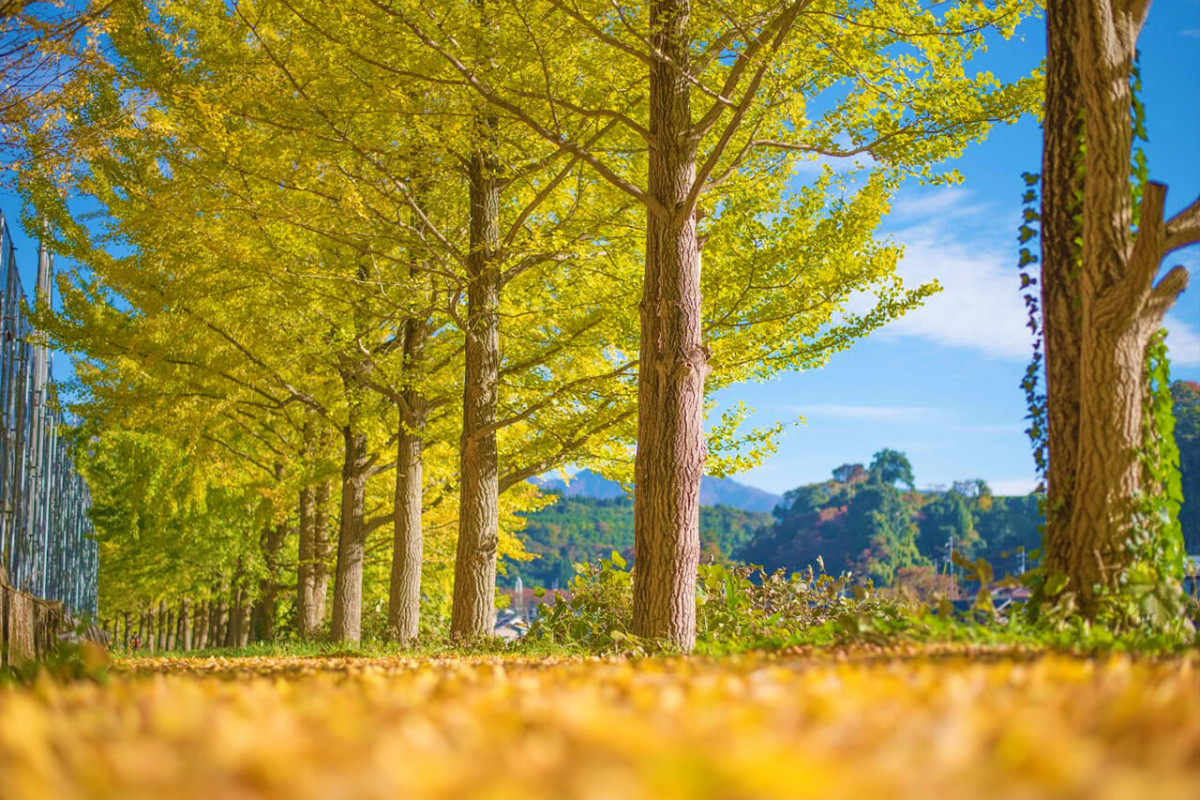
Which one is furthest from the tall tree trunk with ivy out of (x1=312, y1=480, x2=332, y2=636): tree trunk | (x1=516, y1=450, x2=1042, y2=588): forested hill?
(x1=516, y1=450, x2=1042, y2=588): forested hill

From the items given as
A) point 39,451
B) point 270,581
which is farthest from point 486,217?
point 270,581

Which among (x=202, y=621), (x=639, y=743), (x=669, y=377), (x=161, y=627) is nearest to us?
(x=639, y=743)

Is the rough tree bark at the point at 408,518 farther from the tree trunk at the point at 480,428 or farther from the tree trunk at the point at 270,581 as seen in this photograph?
the tree trunk at the point at 270,581

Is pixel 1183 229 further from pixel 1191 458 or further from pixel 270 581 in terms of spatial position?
pixel 1191 458

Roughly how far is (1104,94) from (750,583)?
6162 millimetres

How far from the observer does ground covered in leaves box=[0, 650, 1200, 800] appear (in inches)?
44.7

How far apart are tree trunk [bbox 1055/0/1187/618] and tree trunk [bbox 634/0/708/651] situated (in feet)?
8.40

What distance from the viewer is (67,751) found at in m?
1.48

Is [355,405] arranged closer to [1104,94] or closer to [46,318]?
[46,318]

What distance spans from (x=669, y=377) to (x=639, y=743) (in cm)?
553

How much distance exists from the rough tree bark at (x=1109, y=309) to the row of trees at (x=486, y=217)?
2.04 metres

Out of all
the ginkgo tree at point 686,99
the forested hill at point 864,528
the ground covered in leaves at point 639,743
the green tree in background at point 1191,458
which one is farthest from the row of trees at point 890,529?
the ground covered in leaves at point 639,743

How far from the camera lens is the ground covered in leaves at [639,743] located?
1.13 metres

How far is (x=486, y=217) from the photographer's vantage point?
35.4ft
